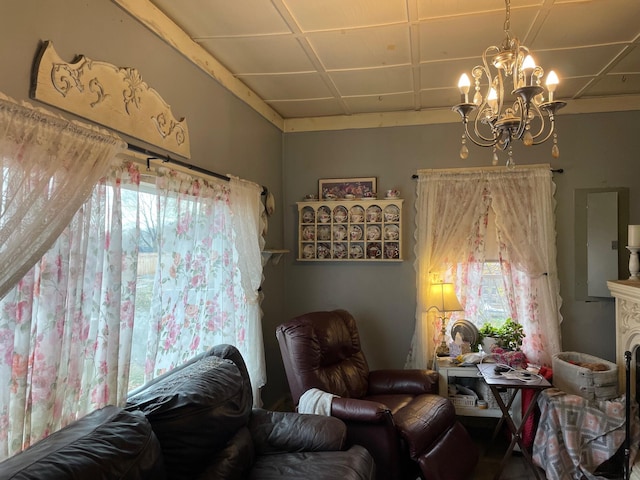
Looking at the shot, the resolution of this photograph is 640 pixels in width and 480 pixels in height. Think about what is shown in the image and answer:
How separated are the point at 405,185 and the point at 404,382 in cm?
166

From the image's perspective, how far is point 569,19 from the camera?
2230 millimetres

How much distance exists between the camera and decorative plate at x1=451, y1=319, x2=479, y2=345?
353cm

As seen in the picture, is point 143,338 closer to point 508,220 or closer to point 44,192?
point 44,192

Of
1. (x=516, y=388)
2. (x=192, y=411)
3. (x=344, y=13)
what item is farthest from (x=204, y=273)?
(x=516, y=388)

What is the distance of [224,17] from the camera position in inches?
87.5

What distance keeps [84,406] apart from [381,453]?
1582 mm

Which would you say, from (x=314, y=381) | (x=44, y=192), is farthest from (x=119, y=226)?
(x=314, y=381)

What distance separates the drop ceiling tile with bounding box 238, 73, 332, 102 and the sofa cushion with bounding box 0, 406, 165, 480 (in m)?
2.29

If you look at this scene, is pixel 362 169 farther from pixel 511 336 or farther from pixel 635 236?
pixel 635 236

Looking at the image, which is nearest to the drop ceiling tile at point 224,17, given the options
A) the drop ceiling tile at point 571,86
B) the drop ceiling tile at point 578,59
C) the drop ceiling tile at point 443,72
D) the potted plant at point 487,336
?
the drop ceiling tile at point 443,72

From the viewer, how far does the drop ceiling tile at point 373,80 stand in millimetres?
2918

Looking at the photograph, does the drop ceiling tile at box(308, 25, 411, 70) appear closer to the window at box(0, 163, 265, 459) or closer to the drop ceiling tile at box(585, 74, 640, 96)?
the window at box(0, 163, 265, 459)

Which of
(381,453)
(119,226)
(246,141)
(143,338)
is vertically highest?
(246,141)

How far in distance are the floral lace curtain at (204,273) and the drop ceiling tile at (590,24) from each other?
204cm
